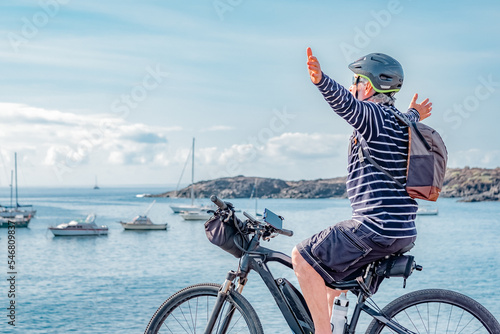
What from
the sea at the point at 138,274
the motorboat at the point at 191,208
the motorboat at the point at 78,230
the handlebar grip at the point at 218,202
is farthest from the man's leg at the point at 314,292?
the motorboat at the point at 191,208

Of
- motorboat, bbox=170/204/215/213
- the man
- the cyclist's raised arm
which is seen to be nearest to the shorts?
the man

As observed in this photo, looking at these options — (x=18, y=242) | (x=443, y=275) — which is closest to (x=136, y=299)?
(x=443, y=275)

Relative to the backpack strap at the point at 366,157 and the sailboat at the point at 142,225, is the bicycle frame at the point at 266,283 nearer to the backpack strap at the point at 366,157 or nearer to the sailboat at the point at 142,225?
the backpack strap at the point at 366,157

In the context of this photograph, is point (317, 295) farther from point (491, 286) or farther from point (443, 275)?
point (443, 275)

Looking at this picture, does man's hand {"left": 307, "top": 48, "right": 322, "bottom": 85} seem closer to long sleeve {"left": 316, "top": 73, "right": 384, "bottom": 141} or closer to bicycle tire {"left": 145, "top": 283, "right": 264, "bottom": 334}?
long sleeve {"left": 316, "top": 73, "right": 384, "bottom": 141}

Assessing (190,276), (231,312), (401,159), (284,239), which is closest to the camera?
(401,159)

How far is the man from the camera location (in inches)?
117

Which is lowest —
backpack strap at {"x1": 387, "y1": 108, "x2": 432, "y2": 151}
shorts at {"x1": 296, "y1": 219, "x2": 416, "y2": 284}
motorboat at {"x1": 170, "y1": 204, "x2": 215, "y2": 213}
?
motorboat at {"x1": 170, "y1": 204, "x2": 215, "y2": 213}

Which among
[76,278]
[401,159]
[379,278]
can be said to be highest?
[401,159]

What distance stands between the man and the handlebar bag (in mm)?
351

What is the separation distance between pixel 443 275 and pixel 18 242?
117ft

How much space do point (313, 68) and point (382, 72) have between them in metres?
0.43

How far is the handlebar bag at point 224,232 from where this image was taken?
328cm

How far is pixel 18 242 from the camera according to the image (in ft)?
177
